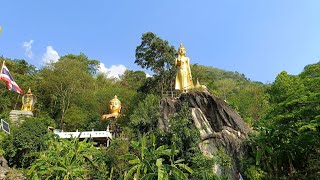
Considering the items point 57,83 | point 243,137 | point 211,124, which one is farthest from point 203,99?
point 57,83

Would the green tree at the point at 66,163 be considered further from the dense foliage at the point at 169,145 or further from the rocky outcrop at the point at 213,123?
the rocky outcrop at the point at 213,123

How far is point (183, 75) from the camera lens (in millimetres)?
24844

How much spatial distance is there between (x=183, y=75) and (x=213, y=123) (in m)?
4.51

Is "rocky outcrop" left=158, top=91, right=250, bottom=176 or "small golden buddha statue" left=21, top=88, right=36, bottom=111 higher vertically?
"small golden buddha statue" left=21, top=88, right=36, bottom=111

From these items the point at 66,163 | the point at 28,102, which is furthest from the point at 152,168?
the point at 28,102

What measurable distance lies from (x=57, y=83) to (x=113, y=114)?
6.24 m

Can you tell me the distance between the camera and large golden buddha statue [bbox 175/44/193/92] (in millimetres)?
24609

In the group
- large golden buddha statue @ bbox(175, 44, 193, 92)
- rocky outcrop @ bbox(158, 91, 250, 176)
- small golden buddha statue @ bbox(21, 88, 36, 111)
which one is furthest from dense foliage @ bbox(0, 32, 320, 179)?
small golden buddha statue @ bbox(21, 88, 36, 111)

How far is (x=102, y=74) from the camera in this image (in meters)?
43.0

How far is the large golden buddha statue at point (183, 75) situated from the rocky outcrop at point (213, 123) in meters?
1.64

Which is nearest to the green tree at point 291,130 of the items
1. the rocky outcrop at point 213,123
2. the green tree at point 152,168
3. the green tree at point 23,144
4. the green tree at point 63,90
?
the rocky outcrop at point 213,123

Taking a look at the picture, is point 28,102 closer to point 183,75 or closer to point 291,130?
point 183,75

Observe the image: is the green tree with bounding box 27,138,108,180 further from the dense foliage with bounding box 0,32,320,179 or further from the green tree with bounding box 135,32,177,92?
the green tree with bounding box 135,32,177,92

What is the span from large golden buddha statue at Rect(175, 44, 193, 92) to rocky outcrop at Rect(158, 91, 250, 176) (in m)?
1.64
